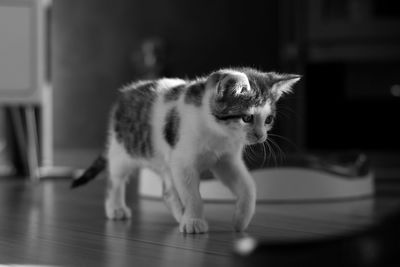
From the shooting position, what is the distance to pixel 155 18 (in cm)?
418

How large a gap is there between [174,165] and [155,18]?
2.84 metres

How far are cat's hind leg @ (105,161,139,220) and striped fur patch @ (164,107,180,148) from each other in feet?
0.71

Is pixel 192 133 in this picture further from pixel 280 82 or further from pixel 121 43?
pixel 121 43

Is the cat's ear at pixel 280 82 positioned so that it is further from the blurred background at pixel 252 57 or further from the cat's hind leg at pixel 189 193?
the blurred background at pixel 252 57

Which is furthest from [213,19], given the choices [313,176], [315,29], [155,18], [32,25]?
[313,176]

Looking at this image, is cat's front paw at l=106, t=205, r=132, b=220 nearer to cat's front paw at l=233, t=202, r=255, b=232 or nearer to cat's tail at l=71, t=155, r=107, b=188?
cat's tail at l=71, t=155, r=107, b=188

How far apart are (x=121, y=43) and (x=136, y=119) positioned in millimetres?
2604

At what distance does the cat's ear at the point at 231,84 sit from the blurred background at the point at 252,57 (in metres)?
2.51

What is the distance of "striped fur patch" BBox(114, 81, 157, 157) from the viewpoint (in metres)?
1.59

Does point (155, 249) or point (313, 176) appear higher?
point (155, 249)

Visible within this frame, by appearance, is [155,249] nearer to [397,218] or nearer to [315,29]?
[397,218]

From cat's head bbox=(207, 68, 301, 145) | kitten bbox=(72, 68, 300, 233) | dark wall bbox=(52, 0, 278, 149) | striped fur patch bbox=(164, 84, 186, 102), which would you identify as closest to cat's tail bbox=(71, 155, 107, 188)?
kitten bbox=(72, 68, 300, 233)

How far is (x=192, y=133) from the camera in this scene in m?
1.43

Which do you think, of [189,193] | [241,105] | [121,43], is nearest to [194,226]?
[189,193]
